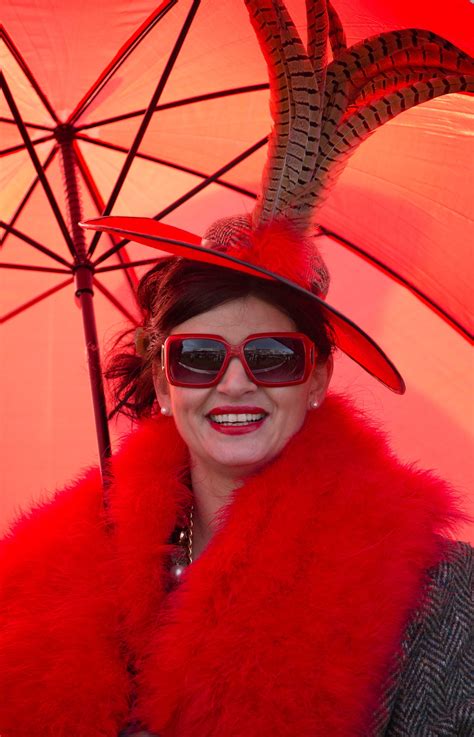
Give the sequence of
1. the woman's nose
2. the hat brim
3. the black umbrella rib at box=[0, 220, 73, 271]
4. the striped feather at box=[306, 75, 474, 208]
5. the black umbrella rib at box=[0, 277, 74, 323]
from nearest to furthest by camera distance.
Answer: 1. the hat brim
2. the woman's nose
3. the striped feather at box=[306, 75, 474, 208]
4. the black umbrella rib at box=[0, 220, 73, 271]
5. the black umbrella rib at box=[0, 277, 74, 323]

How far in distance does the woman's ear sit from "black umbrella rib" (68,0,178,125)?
140cm

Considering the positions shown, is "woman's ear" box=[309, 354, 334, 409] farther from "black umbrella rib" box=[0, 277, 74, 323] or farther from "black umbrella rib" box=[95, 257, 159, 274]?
"black umbrella rib" box=[0, 277, 74, 323]

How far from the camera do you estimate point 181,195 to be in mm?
3541

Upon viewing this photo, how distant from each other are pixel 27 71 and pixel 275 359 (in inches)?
68.9

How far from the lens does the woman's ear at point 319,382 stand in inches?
82.7

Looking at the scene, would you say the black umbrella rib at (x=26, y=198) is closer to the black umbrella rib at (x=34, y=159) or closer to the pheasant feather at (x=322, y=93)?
the black umbrella rib at (x=34, y=159)

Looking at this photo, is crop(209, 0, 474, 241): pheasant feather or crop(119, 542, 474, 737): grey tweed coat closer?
crop(119, 542, 474, 737): grey tweed coat

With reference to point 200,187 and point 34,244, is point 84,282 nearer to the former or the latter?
point 34,244

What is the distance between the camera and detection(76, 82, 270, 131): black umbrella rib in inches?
125

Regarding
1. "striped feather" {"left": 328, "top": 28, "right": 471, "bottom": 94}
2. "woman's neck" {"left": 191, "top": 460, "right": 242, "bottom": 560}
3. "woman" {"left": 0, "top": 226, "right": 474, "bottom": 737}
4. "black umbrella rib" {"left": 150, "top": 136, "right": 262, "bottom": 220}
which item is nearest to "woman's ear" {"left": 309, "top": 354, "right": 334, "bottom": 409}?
"woman" {"left": 0, "top": 226, "right": 474, "bottom": 737}

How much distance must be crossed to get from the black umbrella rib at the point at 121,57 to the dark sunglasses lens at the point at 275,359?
4.75 ft

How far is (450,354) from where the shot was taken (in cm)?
325

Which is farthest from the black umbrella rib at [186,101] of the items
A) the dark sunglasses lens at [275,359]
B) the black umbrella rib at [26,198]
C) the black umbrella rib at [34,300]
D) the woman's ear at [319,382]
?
the dark sunglasses lens at [275,359]

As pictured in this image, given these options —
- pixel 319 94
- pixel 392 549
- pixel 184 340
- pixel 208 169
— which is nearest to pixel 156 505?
pixel 184 340
